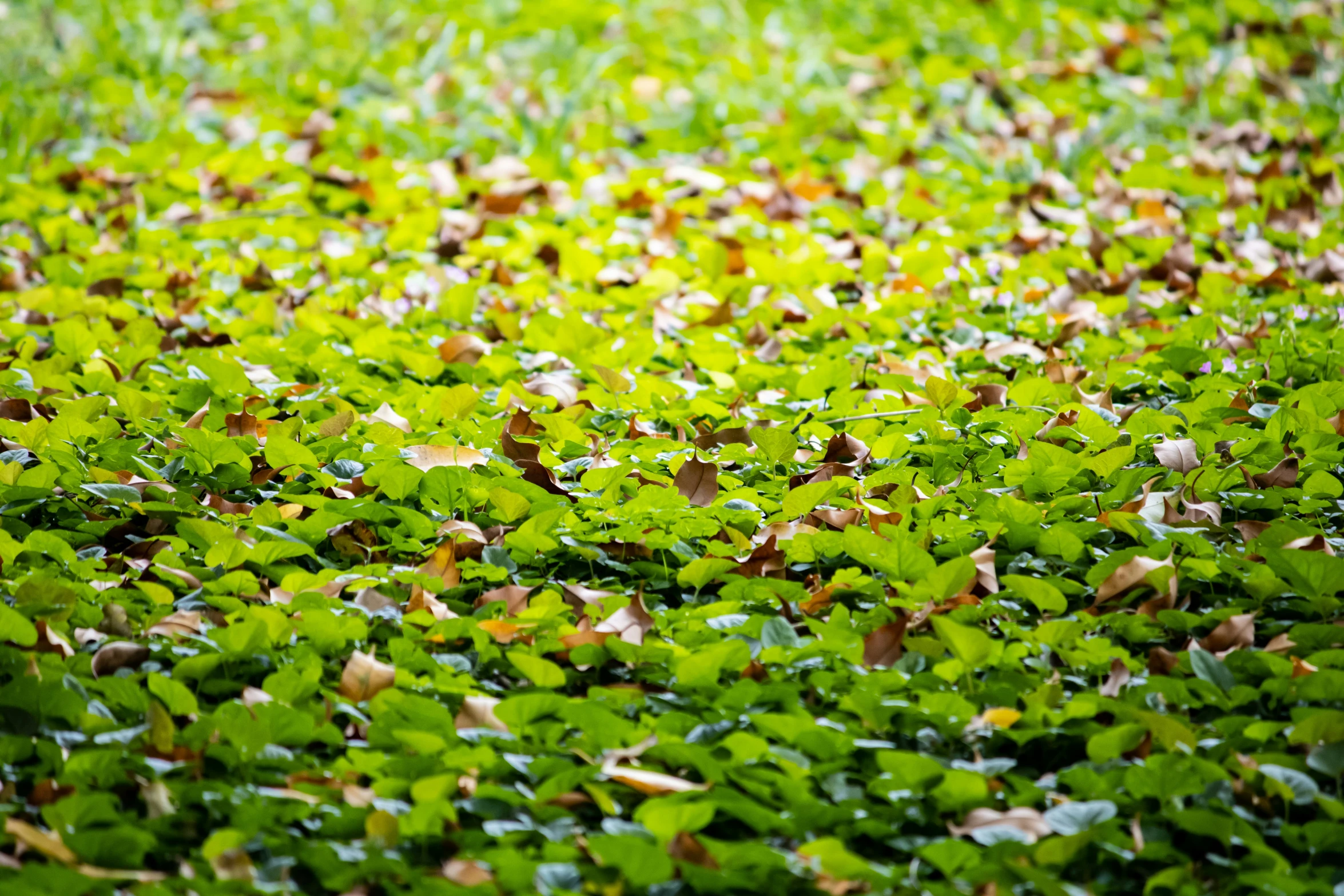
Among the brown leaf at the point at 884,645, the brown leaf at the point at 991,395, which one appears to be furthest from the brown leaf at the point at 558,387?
the brown leaf at the point at 884,645

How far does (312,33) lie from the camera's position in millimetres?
5363

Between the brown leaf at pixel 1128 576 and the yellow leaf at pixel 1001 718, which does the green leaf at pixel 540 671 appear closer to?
the yellow leaf at pixel 1001 718

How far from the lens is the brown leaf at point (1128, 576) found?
1.79 m

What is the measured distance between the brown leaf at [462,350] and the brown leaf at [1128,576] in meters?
1.72

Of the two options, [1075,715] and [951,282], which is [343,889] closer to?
[1075,715]

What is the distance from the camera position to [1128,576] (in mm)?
1796

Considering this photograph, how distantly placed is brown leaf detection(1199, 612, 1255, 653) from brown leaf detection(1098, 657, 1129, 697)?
6.4 inches

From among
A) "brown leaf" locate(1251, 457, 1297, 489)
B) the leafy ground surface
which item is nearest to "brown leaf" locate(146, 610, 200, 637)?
the leafy ground surface

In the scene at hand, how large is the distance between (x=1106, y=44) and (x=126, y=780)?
546cm

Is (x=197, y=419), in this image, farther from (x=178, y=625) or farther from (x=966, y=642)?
(x=966, y=642)

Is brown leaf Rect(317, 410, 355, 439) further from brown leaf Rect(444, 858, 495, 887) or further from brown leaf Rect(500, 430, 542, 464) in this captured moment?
brown leaf Rect(444, 858, 495, 887)

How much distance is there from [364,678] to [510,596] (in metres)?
0.29

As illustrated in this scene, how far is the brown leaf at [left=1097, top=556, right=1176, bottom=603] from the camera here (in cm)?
179

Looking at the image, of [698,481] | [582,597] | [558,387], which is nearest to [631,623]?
[582,597]
